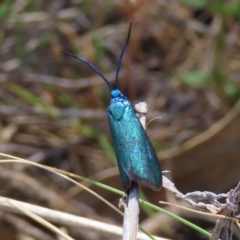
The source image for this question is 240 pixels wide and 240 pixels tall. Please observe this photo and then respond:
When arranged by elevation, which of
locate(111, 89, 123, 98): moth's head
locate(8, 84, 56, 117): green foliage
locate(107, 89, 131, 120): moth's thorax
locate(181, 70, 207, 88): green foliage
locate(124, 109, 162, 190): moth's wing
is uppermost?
locate(181, 70, 207, 88): green foliage

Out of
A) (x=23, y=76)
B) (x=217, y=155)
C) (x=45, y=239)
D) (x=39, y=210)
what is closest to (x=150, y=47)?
(x=23, y=76)

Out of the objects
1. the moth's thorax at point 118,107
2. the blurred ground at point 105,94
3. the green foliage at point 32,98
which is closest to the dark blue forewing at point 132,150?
the moth's thorax at point 118,107

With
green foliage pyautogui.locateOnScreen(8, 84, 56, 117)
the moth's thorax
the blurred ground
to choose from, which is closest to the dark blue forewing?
the moth's thorax

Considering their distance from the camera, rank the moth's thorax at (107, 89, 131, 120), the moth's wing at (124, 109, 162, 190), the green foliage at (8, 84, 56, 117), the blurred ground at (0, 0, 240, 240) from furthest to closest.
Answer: the green foliage at (8, 84, 56, 117), the blurred ground at (0, 0, 240, 240), the moth's thorax at (107, 89, 131, 120), the moth's wing at (124, 109, 162, 190)

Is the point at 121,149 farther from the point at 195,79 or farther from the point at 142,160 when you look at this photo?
the point at 195,79

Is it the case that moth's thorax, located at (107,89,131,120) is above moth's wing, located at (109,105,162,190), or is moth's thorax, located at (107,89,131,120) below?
above

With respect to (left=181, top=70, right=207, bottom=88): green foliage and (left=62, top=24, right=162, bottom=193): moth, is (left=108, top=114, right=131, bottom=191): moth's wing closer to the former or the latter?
(left=62, top=24, right=162, bottom=193): moth

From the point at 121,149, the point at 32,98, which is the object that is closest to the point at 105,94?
the point at 32,98

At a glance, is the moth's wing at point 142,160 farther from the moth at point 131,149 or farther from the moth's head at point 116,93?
the moth's head at point 116,93
